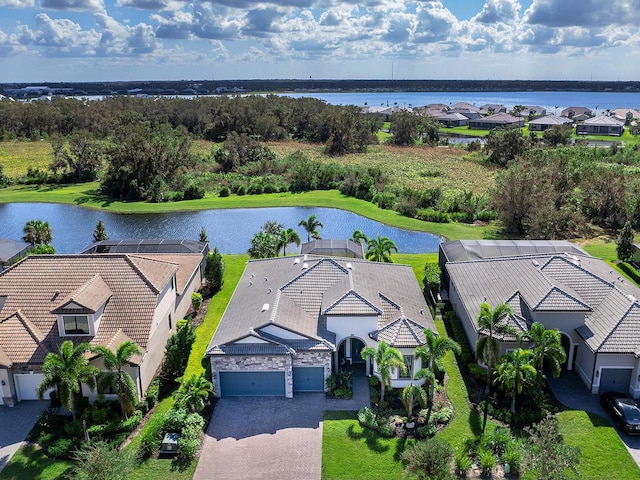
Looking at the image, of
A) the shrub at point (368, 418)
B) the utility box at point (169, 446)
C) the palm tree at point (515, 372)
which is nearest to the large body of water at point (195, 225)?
the palm tree at point (515, 372)

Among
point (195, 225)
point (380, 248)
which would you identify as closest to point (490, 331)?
point (380, 248)

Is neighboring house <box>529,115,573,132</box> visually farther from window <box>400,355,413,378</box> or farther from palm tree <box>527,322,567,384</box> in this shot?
window <box>400,355,413,378</box>

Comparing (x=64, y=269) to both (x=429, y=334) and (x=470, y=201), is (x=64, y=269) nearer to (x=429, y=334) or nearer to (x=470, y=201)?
(x=429, y=334)

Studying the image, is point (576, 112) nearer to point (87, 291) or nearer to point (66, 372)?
point (87, 291)

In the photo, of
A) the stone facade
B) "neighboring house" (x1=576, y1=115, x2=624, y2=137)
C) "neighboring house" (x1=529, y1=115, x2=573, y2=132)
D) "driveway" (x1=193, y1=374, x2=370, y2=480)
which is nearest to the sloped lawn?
"driveway" (x1=193, y1=374, x2=370, y2=480)

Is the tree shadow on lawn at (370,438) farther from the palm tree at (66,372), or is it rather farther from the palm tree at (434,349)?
the palm tree at (66,372)
